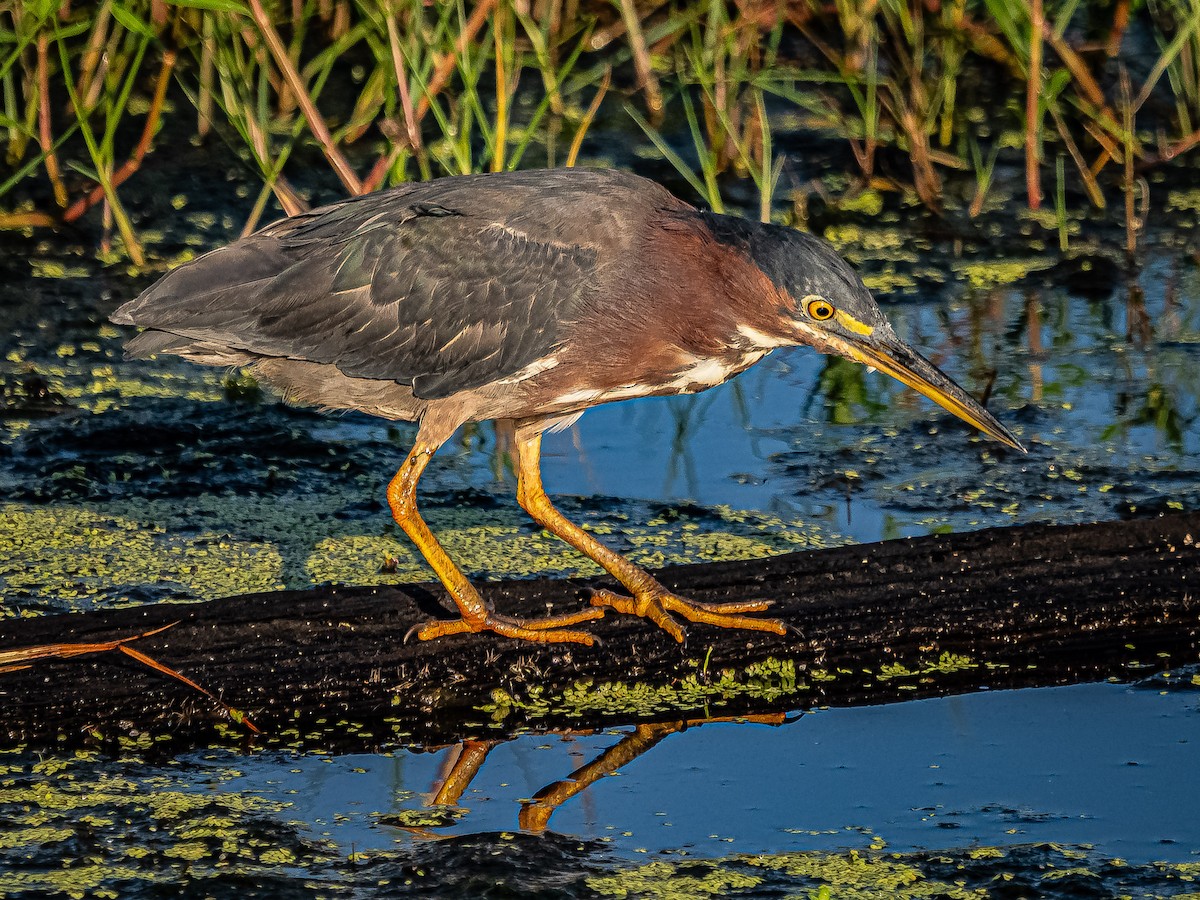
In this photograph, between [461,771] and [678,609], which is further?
[678,609]

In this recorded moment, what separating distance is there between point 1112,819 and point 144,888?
220 cm

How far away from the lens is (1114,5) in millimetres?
9336

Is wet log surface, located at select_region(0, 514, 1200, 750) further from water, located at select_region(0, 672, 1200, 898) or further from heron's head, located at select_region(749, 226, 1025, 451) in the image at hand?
heron's head, located at select_region(749, 226, 1025, 451)

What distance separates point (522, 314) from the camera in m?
4.65

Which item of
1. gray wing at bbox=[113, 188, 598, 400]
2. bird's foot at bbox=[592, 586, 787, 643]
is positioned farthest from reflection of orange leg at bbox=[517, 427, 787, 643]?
gray wing at bbox=[113, 188, 598, 400]

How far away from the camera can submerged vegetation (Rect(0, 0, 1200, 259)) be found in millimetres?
6996

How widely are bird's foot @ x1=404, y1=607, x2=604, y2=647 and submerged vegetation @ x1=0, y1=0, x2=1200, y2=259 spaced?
8.32ft

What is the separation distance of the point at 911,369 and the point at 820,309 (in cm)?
28

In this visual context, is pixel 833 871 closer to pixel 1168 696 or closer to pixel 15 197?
pixel 1168 696

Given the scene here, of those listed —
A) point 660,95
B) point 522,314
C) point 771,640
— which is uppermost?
point 660,95

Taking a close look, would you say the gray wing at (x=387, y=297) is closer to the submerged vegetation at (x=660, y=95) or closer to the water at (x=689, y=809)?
the water at (x=689, y=809)

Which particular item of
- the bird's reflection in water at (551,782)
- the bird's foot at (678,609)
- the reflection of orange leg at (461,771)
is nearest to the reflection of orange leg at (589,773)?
the bird's reflection in water at (551,782)

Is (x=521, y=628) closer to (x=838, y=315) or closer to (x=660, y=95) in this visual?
(x=838, y=315)

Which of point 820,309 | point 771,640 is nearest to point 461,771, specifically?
point 771,640
